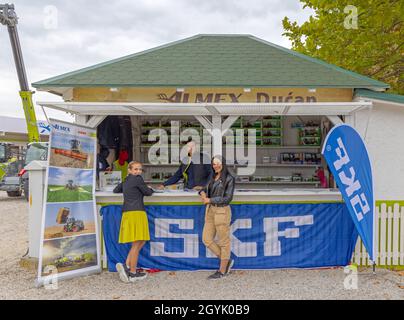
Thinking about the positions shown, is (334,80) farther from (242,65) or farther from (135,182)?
(135,182)

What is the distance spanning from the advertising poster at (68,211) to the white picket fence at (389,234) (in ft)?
14.1

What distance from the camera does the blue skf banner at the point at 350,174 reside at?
5.61 m

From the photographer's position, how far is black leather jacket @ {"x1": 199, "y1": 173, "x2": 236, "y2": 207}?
18.5 feet

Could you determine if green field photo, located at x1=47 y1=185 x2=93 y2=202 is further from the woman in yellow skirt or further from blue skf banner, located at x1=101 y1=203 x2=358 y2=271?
the woman in yellow skirt

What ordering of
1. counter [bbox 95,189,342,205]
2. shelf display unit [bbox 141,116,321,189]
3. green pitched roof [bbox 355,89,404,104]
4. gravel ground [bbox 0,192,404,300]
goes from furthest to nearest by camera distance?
shelf display unit [bbox 141,116,321,189] → green pitched roof [bbox 355,89,404,104] → counter [bbox 95,189,342,205] → gravel ground [bbox 0,192,404,300]

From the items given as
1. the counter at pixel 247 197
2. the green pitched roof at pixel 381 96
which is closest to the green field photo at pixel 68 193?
the counter at pixel 247 197

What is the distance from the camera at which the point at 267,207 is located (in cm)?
623

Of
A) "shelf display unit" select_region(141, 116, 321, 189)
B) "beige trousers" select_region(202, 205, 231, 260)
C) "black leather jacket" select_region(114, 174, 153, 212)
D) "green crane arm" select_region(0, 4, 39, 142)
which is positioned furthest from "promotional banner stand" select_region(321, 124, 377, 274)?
"green crane arm" select_region(0, 4, 39, 142)

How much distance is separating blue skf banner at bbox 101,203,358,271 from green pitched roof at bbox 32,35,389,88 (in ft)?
7.34

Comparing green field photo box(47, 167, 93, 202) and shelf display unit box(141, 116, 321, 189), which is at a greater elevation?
shelf display unit box(141, 116, 321, 189)

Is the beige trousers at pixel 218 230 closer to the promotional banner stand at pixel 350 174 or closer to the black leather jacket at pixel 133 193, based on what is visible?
the black leather jacket at pixel 133 193

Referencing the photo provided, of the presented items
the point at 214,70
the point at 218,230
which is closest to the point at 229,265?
the point at 218,230

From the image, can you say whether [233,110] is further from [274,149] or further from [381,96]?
[274,149]
